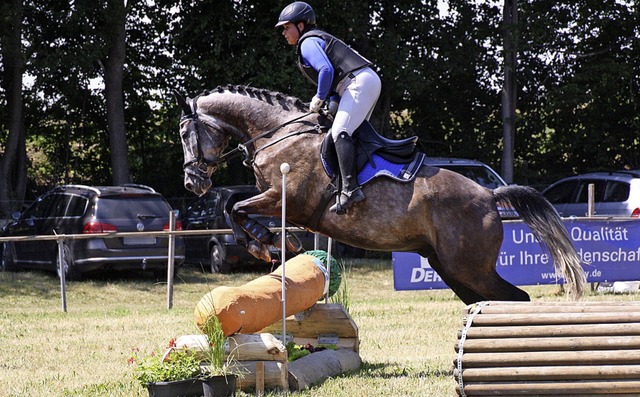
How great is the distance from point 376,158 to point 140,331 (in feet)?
15.1

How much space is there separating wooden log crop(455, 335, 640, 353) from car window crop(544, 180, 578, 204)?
1314 cm

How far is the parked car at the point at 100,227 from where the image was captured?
16.1 m

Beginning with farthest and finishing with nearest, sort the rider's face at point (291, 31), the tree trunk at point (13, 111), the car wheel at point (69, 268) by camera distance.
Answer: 1. the tree trunk at point (13, 111)
2. the car wheel at point (69, 268)
3. the rider's face at point (291, 31)

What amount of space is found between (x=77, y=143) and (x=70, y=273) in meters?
8.21

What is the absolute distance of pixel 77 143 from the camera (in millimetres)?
23969

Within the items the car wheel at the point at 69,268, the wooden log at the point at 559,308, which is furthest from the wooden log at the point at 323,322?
the car wheel at the point at 69,268

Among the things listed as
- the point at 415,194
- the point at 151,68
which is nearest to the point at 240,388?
the point at 415,194

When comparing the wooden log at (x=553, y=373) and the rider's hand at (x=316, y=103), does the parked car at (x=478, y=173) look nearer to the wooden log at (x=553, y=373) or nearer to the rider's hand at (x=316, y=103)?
the rider's hand at (x=316, y=103)

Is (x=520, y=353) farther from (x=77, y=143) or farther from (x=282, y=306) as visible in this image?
(x=77, y=143)

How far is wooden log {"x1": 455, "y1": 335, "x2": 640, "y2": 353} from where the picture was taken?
5.58m

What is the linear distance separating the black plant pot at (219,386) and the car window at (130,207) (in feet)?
33.0

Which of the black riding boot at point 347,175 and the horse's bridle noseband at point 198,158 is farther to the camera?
the horse's bridle noseband at point 198,158

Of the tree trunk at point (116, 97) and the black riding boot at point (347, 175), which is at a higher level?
the tree trunk at point (116, 97)

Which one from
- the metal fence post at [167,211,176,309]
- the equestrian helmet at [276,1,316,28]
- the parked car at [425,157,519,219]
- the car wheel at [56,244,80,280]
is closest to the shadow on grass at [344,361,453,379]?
the equestrian helmet at [276,1,316,28]
